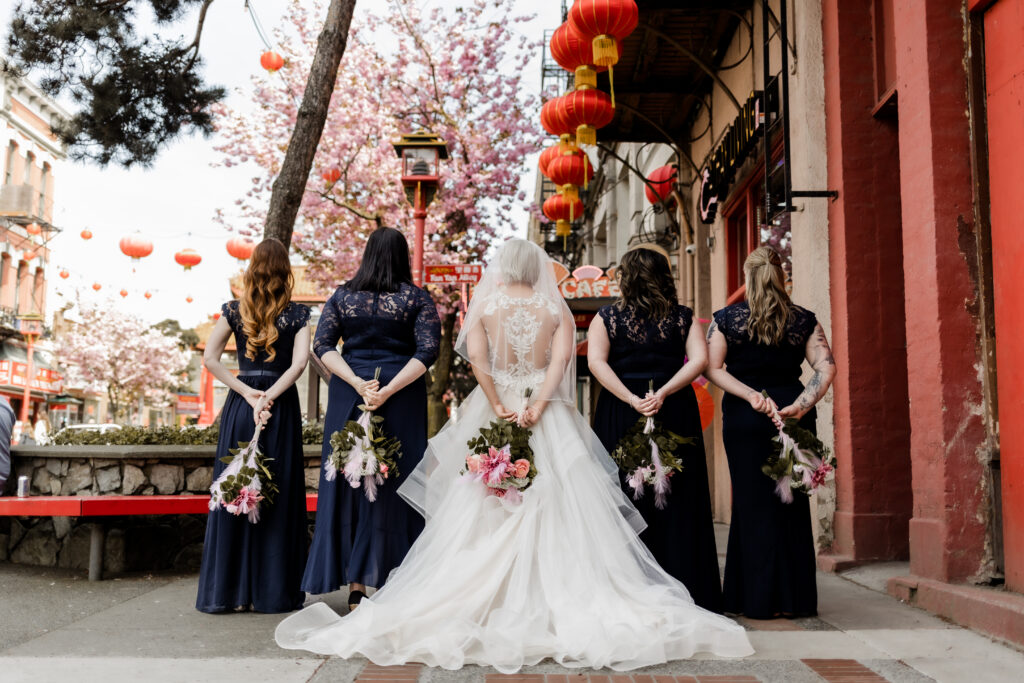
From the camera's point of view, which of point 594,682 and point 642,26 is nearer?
point 594,682

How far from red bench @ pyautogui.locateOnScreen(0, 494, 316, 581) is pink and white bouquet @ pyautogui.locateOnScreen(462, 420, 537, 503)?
2.58 meters

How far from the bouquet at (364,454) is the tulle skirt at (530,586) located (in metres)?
0.21

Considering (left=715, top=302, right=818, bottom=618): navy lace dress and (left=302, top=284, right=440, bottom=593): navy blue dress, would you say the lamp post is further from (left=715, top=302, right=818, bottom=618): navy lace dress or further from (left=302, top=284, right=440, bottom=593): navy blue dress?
(left=715, top=302, right=818, bottom=618): navy lace dress

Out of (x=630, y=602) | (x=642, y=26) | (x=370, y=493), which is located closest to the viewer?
(x=630, y=602)

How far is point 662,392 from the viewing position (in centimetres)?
512

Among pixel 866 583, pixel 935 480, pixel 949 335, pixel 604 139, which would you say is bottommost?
pixel 866 583

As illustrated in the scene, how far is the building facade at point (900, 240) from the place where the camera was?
16.4 feet

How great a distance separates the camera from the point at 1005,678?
3.69 metres

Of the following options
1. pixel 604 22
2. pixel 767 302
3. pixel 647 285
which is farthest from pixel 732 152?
pixel 647 285

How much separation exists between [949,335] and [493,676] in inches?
131

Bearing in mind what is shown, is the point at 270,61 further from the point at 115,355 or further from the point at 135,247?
the point at 115,355

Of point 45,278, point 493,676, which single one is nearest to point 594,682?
point 493,676

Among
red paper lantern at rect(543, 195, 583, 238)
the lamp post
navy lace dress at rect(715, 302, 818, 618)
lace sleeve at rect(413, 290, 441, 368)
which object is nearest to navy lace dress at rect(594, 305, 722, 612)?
navy lace dress at rect(715, 302, 818, 618)

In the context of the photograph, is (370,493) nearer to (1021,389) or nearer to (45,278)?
(1021,389)
